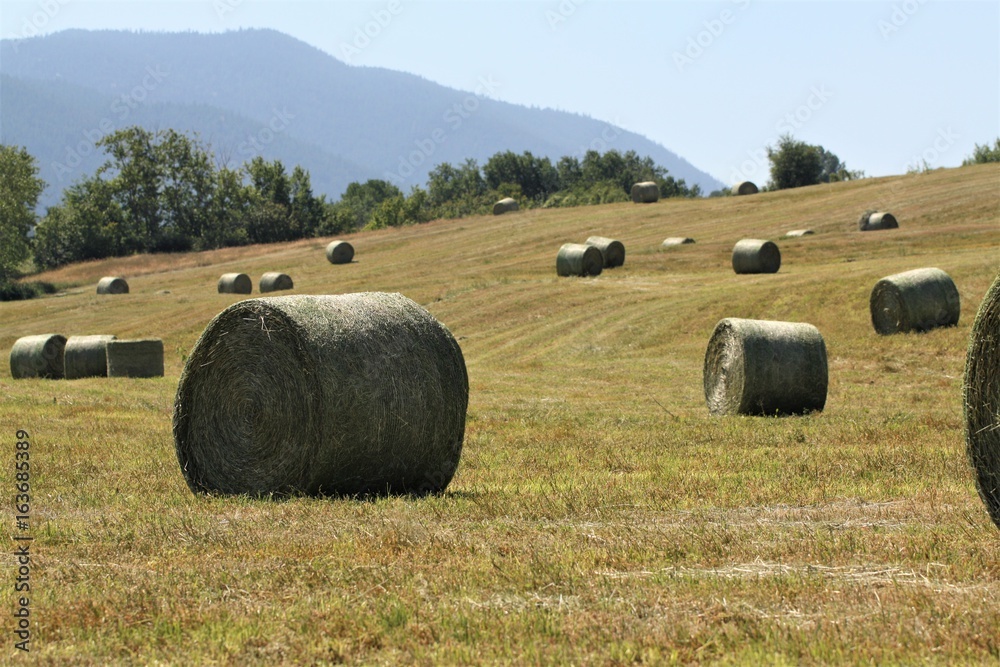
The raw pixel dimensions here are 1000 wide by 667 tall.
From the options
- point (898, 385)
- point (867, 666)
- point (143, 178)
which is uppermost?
point (143, 178)

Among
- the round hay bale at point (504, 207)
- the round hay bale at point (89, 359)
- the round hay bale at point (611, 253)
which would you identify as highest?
the round hay bale at point (504, 207)

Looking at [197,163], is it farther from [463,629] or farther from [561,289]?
[463,629]

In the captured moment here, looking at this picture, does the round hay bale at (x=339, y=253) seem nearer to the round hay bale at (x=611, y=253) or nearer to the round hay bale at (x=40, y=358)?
the round hay bale at (x=611, y=253)

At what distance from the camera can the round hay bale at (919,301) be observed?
28.5 meters

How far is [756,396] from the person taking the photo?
18984mm

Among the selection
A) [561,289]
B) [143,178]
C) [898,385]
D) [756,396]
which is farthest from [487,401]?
[143,178]

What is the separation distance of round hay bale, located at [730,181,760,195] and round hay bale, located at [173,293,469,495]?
75.3 metres

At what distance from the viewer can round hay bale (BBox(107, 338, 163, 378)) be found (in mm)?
28609

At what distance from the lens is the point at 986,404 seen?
25.6 feet

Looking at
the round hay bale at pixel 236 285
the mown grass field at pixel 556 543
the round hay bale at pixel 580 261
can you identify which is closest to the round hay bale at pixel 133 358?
the mown grass field at pixel 556 543

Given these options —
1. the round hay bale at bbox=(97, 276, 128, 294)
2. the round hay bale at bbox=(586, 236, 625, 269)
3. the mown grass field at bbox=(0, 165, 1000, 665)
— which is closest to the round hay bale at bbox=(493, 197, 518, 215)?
the round hay bale at bbox=(97, 276, 128, 294)

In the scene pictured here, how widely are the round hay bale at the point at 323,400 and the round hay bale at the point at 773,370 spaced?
8.75 m

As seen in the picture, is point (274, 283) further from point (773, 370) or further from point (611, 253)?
point (773, 370)

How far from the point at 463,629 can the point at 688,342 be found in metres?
27.0
